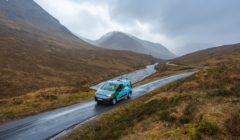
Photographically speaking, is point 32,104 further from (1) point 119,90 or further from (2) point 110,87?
(1) point 119,90

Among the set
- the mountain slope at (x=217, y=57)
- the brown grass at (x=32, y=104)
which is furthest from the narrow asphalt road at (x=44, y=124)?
the mountain slope at (x=217, y=57)

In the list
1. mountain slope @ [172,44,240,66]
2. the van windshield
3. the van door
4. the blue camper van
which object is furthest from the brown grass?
mountain slope @ [172,44,240,66]

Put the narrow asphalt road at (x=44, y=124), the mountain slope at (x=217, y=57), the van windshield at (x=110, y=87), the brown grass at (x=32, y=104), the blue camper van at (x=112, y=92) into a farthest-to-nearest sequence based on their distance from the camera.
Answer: the mountain slope at (x=217, y=57)
the van windshield at (x=110, y=87)
the blue camper van at (x=112, y=92)
the brown grass at (x=32, y=104)
the narrow asphalt road at (x=44, y=124)

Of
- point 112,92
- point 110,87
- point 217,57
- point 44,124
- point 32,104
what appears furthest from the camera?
point 217,57

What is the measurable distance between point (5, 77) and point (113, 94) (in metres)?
31.3

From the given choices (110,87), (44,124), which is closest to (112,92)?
(110,87)

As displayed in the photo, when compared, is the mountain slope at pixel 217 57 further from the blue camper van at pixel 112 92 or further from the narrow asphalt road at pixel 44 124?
the narrow asphalt road at pixel 44 124

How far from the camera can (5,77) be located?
92.3ft

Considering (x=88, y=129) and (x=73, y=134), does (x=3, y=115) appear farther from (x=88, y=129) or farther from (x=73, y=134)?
(x=88, y=129)

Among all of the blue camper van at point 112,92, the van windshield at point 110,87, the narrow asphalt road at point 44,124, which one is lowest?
the narrow asphalt road at point 44,124

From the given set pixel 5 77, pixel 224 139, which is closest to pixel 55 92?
pixel 224 139

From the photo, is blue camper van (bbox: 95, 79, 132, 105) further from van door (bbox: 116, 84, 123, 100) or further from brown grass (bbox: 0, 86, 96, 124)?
brown grass (bbox: 0, 86, 96, 124)

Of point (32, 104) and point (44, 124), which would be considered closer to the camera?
point (44, 124)

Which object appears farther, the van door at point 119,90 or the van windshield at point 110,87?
the van door at point 119,90
